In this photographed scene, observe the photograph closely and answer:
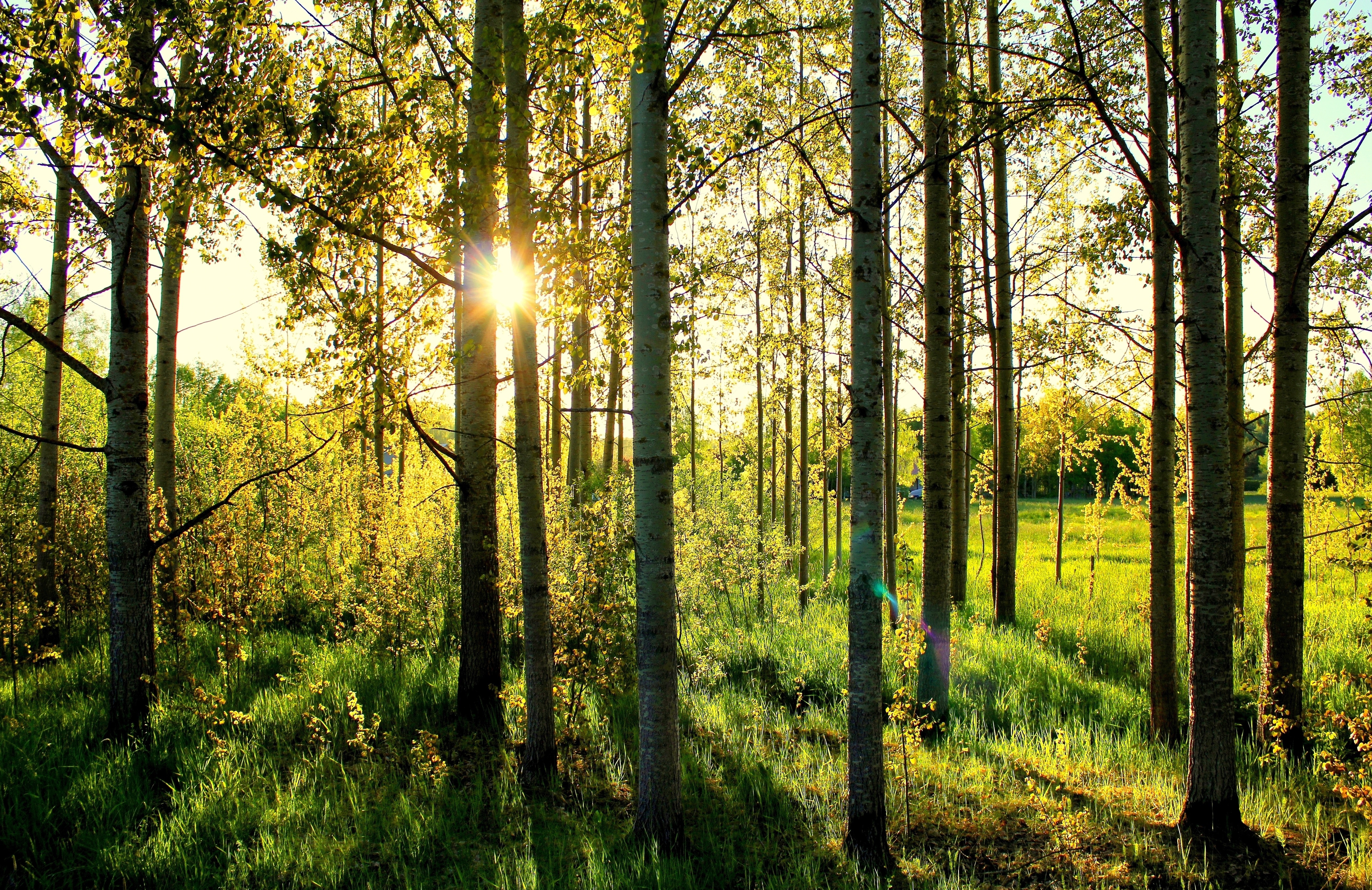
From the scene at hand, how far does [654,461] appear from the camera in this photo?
12.9 ft

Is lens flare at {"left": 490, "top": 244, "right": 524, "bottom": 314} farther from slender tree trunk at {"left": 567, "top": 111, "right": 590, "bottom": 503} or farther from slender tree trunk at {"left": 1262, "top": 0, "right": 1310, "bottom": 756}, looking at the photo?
slender tree trunk at {"left": 1262, "top": 0, "right": 1310, "bottom": 756}

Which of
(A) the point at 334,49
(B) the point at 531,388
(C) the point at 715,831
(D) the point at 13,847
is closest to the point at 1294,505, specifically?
(C) the point at 715,831

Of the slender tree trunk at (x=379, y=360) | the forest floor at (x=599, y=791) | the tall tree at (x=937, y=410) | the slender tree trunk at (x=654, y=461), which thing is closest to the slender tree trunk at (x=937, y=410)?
the tall tree at (x=937, y=410)

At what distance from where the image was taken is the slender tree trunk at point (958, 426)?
9.62 m

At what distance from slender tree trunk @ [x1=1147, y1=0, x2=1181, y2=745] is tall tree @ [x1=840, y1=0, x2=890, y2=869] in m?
3.09

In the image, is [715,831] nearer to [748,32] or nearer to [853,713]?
[853,713]

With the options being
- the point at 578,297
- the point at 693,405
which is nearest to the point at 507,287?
the point at 578,297

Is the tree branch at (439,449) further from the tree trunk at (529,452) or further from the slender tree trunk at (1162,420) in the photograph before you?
the slender tree trunk at (1162,420)

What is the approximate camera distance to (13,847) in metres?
4.16

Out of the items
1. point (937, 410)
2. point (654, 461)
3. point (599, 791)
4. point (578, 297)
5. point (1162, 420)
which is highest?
point (578, 297)

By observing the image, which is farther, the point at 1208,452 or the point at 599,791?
the point at 599,791

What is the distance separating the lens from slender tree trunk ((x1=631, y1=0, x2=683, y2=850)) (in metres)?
3.93

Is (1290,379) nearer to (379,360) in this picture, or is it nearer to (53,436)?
(379,360)

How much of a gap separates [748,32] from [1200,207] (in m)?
2.87
